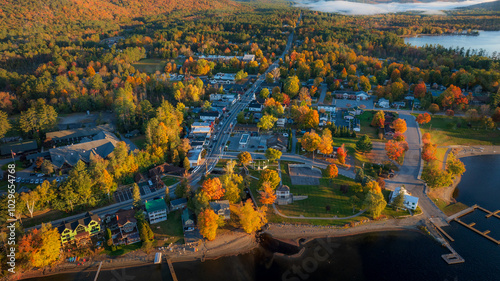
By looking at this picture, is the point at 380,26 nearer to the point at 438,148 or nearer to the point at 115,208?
the point at 438,148

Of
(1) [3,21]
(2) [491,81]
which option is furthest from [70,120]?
(2) [491,81]

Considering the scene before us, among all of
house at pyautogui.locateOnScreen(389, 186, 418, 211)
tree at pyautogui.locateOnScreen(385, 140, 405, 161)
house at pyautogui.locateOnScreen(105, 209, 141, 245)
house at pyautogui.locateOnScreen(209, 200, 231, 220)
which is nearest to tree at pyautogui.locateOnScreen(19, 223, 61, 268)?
house at pyautogui.locateOnScreen(105, 209, 141, 245)

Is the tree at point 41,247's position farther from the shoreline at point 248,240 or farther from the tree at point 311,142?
the tree at point 311,142

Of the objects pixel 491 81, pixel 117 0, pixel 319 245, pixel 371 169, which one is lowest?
pixel 319 245

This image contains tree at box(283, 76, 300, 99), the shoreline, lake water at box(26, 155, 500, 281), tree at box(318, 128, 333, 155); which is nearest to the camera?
lake water at box(26, 155, 500, 281)

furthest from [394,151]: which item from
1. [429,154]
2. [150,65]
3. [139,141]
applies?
[150,65]

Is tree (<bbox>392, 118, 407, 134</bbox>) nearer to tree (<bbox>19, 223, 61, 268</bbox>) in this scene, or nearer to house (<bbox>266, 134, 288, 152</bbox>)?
house (<bbox>266, 134, 288, 152</bbox>)

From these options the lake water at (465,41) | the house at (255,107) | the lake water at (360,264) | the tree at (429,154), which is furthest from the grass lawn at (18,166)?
the lake water at (465,41)
